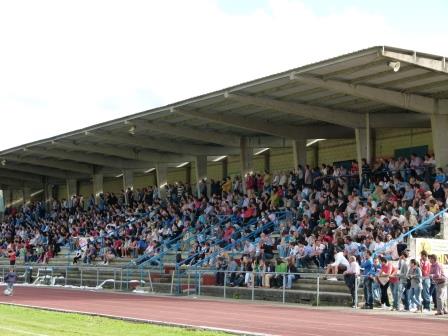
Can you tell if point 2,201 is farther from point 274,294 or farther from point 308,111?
point 274,294

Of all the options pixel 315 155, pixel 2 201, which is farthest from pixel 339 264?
pixel 2 201

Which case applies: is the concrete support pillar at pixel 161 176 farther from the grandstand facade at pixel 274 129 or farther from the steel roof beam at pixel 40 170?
the steel roof beam at pixel 40 170

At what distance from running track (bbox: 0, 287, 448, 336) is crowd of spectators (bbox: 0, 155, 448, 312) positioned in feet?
7.99

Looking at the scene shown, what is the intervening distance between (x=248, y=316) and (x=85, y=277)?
19.2m

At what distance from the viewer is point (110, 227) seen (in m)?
45.8

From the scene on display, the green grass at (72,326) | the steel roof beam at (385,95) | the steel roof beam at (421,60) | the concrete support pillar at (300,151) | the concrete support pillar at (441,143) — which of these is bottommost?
the green grass at (72,326)

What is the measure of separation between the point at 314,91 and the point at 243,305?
29.6ft

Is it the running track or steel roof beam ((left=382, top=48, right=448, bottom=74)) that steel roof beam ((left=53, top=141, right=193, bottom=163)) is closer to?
the running track

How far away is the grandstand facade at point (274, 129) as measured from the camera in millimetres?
28734

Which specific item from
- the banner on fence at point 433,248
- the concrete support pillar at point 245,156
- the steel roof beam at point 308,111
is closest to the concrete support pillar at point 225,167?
the concrete support pillar at point 245,156

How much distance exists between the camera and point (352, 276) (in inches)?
958

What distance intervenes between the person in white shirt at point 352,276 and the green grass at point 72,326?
710cm

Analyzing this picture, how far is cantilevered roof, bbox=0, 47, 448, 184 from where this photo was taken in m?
28.0

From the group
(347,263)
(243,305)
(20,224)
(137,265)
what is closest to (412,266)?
(347,263)
